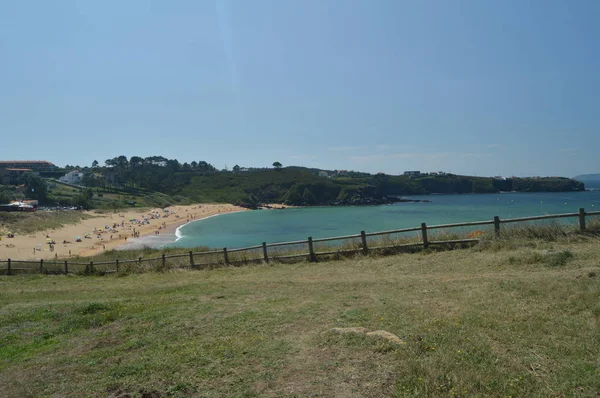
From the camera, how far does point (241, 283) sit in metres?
12.2

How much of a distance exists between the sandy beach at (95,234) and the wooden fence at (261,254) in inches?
712

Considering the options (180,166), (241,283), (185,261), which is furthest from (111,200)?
(241,283)

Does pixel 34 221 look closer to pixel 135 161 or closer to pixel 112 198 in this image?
pixel 112 198

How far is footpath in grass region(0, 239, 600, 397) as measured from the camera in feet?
14.4

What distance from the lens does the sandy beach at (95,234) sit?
43.9 metres

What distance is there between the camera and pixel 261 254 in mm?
17031

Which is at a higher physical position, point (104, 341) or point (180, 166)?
point (180, 166)

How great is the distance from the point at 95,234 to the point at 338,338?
212 feet

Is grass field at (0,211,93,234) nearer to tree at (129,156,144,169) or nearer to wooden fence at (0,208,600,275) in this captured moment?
wooden fence at (0,208,600,275)

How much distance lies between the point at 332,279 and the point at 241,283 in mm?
2962

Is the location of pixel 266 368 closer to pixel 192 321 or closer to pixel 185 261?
pixel 192 321

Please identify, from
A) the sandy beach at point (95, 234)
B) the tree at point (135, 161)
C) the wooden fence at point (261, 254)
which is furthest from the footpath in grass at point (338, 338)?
the tree at point (135, 161)

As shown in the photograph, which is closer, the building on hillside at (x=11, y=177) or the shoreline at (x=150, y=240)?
the shoreline at (x=150, y=240)

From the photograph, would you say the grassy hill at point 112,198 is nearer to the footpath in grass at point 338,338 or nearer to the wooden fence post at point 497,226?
the footpath in grass at point 338,338
